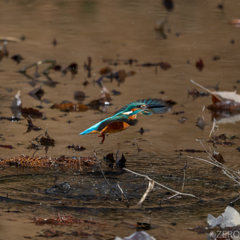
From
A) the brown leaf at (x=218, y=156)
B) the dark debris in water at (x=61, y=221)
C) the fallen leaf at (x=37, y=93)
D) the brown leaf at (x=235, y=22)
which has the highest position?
the brown leaf at (x=235, y=22)

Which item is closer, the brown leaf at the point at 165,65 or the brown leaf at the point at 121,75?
the brown leaf at the point at 121,75

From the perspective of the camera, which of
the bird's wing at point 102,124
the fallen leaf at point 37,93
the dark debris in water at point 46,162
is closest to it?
the bird's wing at point 102,124

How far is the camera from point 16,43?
810 cm

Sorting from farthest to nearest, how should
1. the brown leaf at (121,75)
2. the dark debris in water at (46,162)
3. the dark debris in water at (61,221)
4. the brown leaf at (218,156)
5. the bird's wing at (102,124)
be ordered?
the brown leaf at (121,75) < the brown leaf at (218,156) < the dark debris in water at (46,162) < the bird's wing at (102,124) < the dark debris in water at (61,221)

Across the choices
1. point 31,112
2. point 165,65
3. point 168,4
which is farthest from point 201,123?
point 168,4

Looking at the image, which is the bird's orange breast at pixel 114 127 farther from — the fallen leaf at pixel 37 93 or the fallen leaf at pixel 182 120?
the fallen leaf at pixel 37 93

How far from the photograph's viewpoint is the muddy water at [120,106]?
8.42ft

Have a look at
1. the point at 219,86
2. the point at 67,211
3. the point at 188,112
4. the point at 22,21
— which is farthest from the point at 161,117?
the point at 22,21

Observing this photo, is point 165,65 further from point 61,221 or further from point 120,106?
point 61,221

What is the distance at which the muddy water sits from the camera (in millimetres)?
2566

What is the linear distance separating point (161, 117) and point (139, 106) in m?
2.03

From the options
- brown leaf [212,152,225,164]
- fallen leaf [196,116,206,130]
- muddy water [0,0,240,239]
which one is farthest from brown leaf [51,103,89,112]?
brown leaf [212,152,225,164]

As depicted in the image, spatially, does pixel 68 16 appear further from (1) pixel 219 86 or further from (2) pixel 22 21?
(1) pixel 219 86

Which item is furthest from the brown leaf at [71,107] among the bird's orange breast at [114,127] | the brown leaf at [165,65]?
the bird's orange breast at [114,127]
